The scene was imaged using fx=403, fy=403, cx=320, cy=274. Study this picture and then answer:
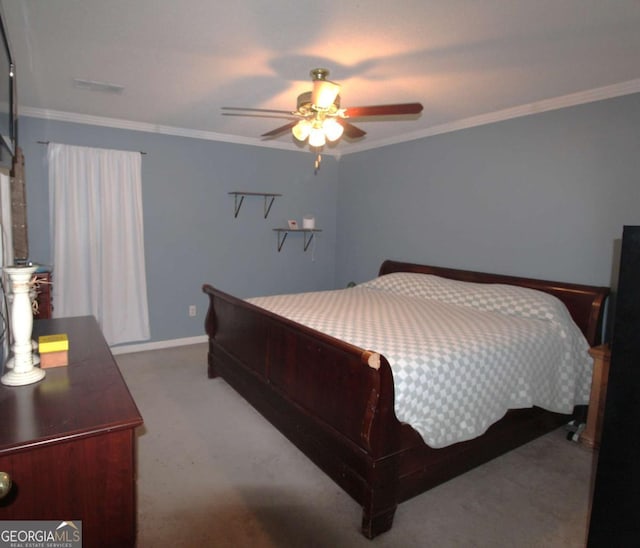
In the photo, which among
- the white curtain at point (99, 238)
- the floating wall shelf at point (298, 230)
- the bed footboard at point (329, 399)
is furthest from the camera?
the floating wall shelf at point (298, 230)

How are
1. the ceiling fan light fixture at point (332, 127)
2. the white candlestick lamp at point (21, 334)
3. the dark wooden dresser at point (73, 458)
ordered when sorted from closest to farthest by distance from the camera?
the dark wooden dresser at point (73, 458) → the white candlestick lamp at point (21, 334) → the ceiling fan light fixture at point (332, 127)

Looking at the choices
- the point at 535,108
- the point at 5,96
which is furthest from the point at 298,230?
the point at 5,96

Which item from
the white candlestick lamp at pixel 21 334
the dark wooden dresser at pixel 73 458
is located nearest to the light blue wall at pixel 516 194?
the dark wooden dresser at pixel 73 458

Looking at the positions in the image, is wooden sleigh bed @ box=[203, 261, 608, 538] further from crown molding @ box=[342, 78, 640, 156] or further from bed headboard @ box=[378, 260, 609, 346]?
crown molding @ box=[342, 78, 640, 156]

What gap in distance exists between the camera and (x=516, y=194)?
3.28 meters

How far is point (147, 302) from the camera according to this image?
4.11 m

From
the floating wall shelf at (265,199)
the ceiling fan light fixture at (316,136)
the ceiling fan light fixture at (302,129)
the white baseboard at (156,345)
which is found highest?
the ceiling fan light fixture at (302,129)

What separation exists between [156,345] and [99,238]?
123 centimetres

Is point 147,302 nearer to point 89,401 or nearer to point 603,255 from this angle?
point 89,401

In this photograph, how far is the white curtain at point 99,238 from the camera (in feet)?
11.8

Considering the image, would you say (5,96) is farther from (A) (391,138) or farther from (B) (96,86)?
(A) (391,138)

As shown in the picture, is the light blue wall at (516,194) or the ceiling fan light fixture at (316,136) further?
the light blue wall at (516,194)

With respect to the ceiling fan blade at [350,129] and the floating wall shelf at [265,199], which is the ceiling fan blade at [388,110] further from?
the floating wall shelf at [265,199]

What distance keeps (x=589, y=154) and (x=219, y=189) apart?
338 cm
